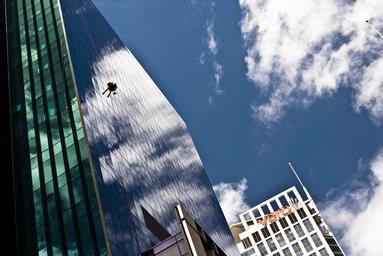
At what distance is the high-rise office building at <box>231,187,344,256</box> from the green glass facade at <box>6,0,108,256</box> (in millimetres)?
105765

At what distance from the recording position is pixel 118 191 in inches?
1992

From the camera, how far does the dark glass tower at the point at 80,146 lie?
46.4 meters

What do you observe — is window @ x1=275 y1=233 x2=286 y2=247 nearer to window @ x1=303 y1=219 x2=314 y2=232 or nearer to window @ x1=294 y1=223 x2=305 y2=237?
window @ x1=294 y1=223 x2=305 y2=237

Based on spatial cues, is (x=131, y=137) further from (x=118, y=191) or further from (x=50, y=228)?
(x=50, y=228)

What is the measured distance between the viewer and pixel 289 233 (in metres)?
155

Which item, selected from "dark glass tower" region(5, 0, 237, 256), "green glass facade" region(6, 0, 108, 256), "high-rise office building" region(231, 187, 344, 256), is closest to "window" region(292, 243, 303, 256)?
"high-rise office building" region(231, 187, 344, 256)

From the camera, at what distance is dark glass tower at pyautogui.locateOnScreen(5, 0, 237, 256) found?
1827 inches

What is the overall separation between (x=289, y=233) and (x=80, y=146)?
116m

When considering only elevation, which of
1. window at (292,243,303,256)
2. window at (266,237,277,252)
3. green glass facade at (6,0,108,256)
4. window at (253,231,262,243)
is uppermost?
window at (253,231,262,243)

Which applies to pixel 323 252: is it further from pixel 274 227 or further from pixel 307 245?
pixel 274 227

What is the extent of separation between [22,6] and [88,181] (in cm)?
3817

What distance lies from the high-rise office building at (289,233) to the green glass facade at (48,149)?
106 meters

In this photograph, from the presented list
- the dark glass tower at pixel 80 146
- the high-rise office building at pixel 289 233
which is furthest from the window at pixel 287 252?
the dark glass tower at pixel 80 146

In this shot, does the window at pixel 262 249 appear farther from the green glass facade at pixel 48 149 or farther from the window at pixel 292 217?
the green glass facade at pixel 48 149
